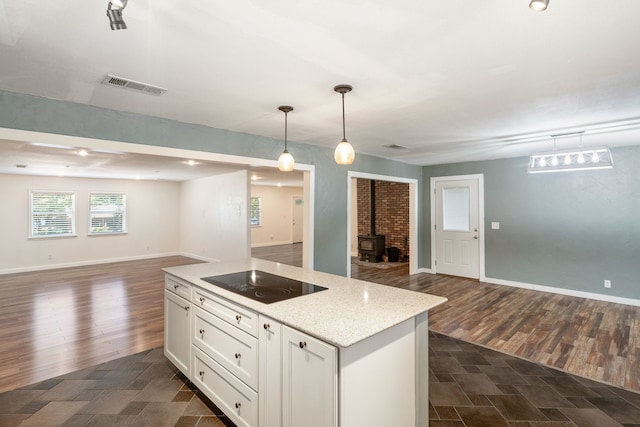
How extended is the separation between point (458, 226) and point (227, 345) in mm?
5746

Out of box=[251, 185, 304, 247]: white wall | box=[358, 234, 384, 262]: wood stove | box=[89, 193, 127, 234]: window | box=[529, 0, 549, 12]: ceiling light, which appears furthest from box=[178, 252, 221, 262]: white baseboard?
box=[529, 0, 549, 12]: ceiling light

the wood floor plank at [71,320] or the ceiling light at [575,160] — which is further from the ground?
the ceiling light at [575,160]

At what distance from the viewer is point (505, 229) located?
589cm

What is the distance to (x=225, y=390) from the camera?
2105 millimetres

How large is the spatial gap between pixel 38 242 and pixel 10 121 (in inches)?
254

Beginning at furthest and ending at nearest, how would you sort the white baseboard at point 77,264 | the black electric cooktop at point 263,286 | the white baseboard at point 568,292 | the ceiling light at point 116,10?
the white baseboard at point 77,264 → the white baseboard at point 568,292 → the black electric cooktop at point 263,286 → the ceiling light at point 116,10

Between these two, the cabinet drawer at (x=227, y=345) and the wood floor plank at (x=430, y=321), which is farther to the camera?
the wood floor plank at (x=430, y=321)

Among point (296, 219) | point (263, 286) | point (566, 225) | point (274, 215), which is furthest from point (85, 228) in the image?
point (566, 225)

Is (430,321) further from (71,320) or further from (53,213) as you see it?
(53,213)

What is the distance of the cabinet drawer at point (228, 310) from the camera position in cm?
188

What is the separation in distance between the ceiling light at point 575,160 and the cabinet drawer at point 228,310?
4.45 metres

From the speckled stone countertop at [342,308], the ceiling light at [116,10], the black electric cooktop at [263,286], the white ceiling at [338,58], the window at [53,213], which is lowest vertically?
the speckled stone countertop at [342,308]

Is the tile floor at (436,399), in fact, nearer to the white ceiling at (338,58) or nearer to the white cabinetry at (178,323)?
the white cabinetry at (178,323)

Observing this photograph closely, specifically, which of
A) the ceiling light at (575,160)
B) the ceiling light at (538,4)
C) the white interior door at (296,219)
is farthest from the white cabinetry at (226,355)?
the white interior door at (296,219)
